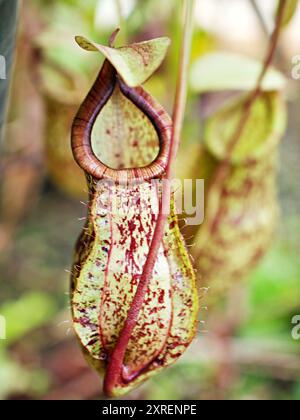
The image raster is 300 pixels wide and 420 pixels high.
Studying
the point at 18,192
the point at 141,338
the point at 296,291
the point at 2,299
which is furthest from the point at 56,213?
the point at 141,338

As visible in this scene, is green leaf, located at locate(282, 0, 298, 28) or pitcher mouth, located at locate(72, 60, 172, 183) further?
green leaf, located at locate(282, 0, 298, 28)

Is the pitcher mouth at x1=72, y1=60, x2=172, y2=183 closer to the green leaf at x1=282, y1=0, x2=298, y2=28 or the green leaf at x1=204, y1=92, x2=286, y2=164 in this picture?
the green leaf at x1=282, y1=0, x2=298, y2=28

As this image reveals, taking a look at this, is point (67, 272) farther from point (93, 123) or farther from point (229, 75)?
point (93, 123)

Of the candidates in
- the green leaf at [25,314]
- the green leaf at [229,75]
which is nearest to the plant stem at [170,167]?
the green leaf at [229,75]

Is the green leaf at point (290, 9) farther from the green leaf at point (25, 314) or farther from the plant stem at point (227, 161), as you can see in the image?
the green leaf at point (25, 314)

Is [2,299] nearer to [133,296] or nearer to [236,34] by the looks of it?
[133,296]

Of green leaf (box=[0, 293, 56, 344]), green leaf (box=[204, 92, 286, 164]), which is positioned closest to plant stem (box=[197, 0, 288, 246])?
green leaf (box=[204, 92, 286, 164])
